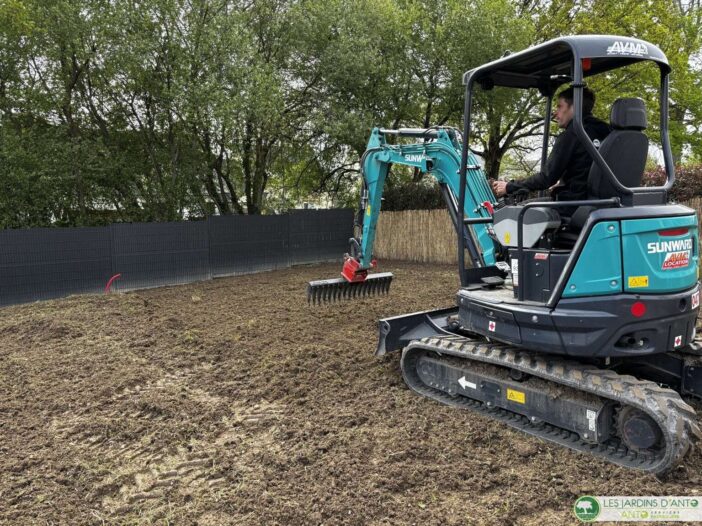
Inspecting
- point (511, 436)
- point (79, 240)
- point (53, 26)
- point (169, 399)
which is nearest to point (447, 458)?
point (511, 436)

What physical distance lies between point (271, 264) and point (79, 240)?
5381mm

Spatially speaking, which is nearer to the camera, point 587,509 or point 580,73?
point 587,509

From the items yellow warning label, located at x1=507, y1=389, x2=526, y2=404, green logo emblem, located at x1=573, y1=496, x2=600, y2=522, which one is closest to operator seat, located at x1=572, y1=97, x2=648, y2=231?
yellow warning label, located at x1=507, y1=389, x2=526, y2=404

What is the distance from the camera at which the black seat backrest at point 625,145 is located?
3.59 metres

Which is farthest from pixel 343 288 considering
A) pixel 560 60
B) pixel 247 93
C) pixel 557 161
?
pixel 247 93

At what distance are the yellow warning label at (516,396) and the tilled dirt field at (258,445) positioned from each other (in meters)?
0.25

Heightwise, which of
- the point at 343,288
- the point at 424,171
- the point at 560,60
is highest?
the point at 560,60

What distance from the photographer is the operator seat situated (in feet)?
11.8

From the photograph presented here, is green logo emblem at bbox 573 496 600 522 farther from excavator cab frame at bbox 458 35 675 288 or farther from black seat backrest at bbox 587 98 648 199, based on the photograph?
black seat backrest at bbox 587 98 648 199

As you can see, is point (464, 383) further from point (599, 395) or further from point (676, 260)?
point (676, 260)

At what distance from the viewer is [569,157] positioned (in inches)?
155

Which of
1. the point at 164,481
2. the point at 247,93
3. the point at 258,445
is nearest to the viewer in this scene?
the point at 164,481

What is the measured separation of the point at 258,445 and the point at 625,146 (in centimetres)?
337

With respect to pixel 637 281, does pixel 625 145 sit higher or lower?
higher
